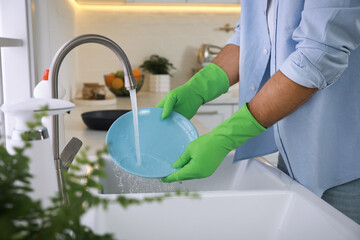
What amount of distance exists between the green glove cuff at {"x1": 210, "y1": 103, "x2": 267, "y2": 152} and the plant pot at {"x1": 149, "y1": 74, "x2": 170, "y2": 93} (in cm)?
208

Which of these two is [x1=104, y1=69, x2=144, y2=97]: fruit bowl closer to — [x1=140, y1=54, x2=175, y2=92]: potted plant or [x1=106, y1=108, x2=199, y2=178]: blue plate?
[x1=140, y1=54, x2=175, y2=92]: potted plant

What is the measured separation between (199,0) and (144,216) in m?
2.24

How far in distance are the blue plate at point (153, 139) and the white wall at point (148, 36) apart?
6.76 feet

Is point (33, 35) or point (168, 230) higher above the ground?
point (33, 35)

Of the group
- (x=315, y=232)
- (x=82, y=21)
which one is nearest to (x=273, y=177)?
(x=315, y=232)

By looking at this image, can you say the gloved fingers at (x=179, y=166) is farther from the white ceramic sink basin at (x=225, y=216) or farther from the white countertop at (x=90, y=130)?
the white countertop at (x=90, y=130)

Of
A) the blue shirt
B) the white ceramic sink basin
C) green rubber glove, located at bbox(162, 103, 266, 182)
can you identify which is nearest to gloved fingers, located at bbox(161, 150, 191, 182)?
green rubber glove, located at bbox(162, 103, 266, 182)

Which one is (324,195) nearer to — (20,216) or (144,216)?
(144,216)

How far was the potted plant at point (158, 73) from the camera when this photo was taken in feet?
9.77

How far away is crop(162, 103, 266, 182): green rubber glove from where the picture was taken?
0.88 meters

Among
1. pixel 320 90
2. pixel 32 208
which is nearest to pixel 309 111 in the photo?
pixel 320 90

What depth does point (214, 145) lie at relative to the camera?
91 centimetres

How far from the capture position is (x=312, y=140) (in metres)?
0.88

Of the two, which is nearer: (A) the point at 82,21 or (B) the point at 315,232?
(B) the point at 315,232
